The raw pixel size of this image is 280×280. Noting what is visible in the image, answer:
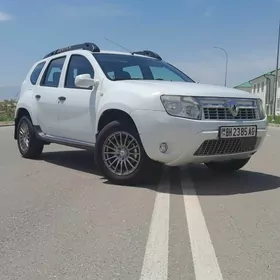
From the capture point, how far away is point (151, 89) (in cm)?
589

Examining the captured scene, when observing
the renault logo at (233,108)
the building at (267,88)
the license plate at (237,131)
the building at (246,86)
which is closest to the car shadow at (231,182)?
the license plate at (237,131)

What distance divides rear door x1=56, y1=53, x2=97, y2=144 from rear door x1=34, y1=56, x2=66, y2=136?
0.22m

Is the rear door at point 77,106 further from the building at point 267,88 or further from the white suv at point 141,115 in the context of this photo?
the building at point 267,88

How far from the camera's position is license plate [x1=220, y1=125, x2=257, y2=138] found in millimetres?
5811

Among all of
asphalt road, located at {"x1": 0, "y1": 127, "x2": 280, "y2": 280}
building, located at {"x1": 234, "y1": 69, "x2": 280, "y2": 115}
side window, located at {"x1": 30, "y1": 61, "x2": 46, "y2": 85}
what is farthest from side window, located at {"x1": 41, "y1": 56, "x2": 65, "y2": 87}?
building, located at {"x1": 234, "y1": 69, "x2": 280, "y2": 115}

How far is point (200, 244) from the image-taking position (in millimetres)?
3760

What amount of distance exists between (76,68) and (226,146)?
2.88 meters

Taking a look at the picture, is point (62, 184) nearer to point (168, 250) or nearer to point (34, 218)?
point (34, 218)

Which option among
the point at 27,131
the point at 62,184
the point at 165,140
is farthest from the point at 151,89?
the point at 27,131

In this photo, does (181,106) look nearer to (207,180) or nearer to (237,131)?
(237,131)

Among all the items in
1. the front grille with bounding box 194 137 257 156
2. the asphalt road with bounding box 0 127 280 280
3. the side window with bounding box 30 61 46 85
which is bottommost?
the asphalt road with bounding box 0 127 280 280

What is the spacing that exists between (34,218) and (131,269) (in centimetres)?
168

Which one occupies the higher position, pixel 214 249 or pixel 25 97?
pixel 25 97

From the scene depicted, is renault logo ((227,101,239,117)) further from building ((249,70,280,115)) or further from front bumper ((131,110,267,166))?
building ((249,70,280,115))
